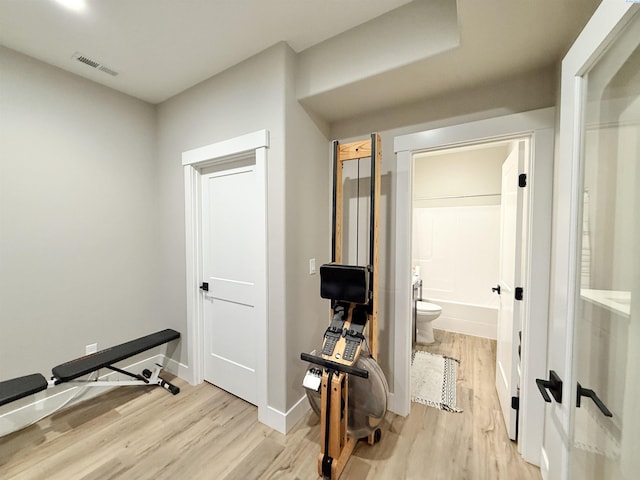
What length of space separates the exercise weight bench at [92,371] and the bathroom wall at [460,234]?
3.51 metres

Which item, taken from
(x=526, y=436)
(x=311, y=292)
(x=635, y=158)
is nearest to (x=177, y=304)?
(x=311, y=292)

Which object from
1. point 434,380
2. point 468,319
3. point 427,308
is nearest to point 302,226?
point 434,380

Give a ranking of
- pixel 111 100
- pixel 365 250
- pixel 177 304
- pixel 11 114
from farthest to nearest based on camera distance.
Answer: pixel 177 304
pixel 111 100
pixel 365 250
pixel 11 114

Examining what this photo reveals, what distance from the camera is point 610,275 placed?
0.86 meters

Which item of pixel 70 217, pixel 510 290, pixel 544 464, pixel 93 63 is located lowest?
pixel 544 464

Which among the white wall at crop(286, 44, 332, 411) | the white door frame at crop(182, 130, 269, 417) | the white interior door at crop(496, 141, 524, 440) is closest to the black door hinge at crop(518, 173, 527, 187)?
the white interior door at crop(496, 141, 524, 440)

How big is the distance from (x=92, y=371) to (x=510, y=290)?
3.16 m

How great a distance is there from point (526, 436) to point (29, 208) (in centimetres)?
377

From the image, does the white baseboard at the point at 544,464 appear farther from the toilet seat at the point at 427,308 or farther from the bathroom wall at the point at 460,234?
the bathroom wall at the point at 460,234

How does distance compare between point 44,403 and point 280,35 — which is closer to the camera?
point 280,35

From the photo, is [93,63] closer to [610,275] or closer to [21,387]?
[21,387]

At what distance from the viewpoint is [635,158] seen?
2.59ft

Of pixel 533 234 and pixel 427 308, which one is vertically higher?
pixel 533 234

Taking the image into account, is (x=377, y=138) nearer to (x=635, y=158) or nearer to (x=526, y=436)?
(x=635, y=158)
